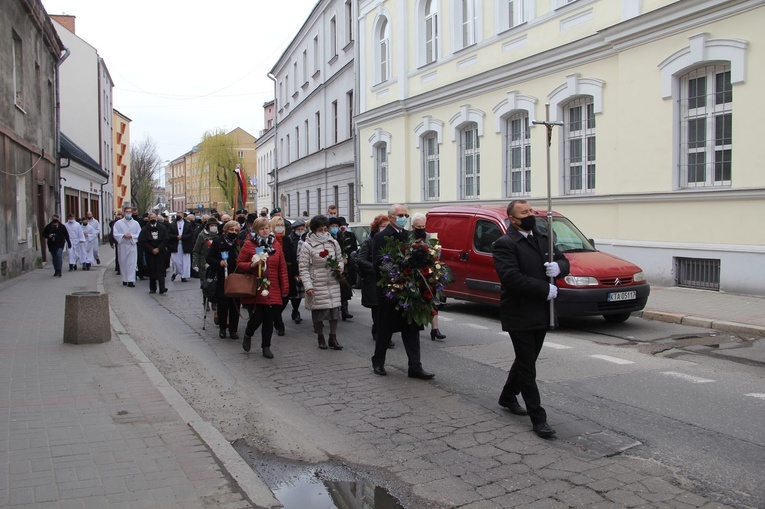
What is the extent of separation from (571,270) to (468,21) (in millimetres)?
13474

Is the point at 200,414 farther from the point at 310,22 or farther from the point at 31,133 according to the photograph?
the point at 310,22

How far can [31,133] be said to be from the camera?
791 inches

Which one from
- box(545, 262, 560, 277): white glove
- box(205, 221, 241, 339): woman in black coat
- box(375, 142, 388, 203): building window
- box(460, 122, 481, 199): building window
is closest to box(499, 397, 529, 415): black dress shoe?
box(545, 262, 560, 277): white glove

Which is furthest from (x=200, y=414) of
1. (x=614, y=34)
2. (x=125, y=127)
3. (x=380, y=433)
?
(x=125, y=127)

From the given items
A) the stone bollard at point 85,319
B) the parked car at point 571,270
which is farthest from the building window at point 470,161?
the stone bollard at point 85,319

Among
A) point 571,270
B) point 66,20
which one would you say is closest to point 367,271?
point 571,270

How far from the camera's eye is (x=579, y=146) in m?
16.9

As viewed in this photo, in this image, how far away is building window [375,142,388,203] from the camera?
90.6 feet

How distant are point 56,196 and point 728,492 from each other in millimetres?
24301

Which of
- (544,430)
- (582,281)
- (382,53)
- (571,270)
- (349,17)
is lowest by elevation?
(544,430)

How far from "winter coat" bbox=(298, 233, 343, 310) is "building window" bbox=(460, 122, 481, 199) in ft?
41.5

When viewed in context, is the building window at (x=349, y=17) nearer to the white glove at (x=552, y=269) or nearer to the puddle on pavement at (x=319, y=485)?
the white glove at (x=552, y=269)

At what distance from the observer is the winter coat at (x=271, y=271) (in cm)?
855

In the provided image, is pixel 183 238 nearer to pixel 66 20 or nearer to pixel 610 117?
pixel 610 117
